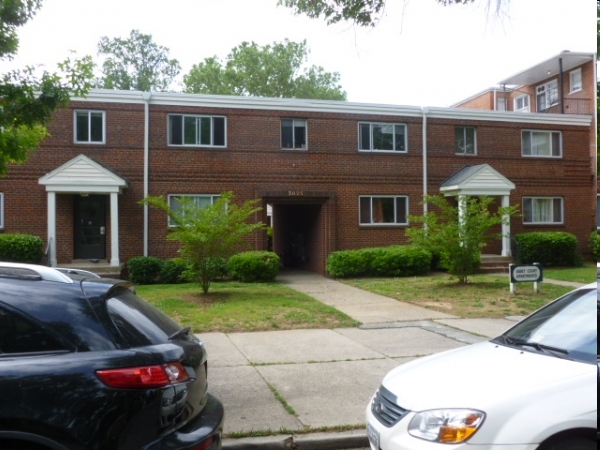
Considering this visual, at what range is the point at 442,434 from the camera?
3.75 metres

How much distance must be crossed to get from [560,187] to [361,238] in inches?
337

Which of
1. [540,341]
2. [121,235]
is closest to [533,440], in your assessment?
[540,341]

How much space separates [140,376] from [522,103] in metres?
36.9

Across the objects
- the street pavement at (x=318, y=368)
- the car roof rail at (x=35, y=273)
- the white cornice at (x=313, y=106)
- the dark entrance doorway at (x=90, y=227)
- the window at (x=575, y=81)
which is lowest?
the street pavement at (x=318, y=368)

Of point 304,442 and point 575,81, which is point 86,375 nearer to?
point 304,442

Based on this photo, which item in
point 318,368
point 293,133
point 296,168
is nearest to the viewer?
point 318,368

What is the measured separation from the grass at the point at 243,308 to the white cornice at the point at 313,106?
670 centimetres

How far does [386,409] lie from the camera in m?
4.39

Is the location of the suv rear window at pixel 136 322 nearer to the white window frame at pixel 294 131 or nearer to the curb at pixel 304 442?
the curb at pixel 304 442

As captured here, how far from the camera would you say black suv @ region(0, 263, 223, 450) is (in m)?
3.44

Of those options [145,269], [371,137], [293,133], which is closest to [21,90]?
[145,269]

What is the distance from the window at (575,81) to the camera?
86.2ft

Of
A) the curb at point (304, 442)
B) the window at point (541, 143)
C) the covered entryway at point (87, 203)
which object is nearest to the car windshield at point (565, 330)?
the curb at point (304, 442)

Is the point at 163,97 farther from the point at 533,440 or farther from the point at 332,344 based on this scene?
the point at 533,440
